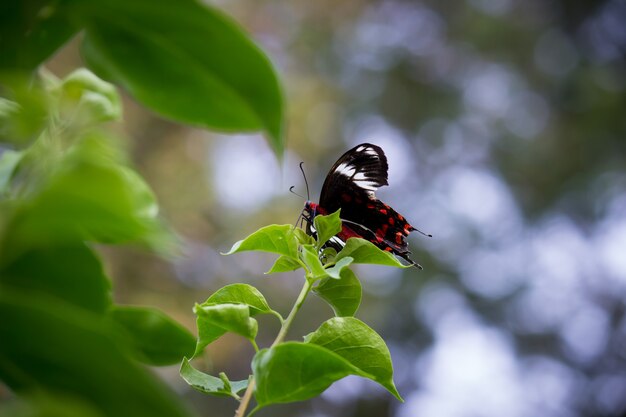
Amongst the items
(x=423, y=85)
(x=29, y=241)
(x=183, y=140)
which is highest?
(x=423, y=85)

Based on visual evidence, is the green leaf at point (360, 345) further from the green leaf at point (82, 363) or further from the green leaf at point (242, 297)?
the green leaf at point (82, 363)

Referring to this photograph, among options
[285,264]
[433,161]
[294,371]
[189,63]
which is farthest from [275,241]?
[433,161]

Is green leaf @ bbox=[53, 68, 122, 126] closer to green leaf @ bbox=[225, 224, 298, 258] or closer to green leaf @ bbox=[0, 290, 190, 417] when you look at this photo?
green leaf @ bbox=[225, 224, 298, 258]

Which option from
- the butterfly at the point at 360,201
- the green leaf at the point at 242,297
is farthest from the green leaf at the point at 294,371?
the butterfly at the point at 360,201

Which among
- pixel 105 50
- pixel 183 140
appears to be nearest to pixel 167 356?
pixel 105 50

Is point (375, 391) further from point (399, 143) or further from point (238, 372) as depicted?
point (399, 143)

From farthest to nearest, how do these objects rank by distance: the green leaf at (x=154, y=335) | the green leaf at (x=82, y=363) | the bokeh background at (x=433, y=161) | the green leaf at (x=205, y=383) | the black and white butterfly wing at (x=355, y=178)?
the bokeh background at (x=433, y=161) → the black and white butterfly wing at (x=355, y=178) → the green leaf at (x=205, y=383) → the green leaf at (x=154, y=335) → the green leaf at (x=82, y=363)
